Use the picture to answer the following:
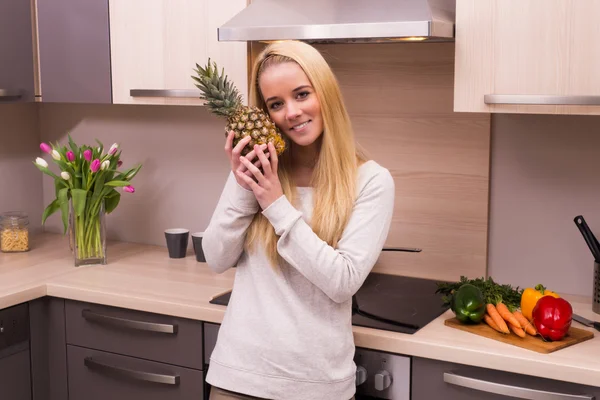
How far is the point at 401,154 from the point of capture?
2.49 meters

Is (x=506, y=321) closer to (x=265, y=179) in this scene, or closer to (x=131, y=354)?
(x=265, y=179)

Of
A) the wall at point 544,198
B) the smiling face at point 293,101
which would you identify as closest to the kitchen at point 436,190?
the wall at point 544,198

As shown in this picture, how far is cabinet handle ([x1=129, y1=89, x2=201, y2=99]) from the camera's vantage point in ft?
8.00

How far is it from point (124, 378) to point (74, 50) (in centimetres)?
108

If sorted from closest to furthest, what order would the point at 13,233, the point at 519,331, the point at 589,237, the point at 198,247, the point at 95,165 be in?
the point at 519,331, the point at 589,237, the point at 95,165, the point at 198,247, the point at 13,233

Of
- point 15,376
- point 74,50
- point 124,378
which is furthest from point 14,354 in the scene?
point 74,50

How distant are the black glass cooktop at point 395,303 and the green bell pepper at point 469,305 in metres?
0.09

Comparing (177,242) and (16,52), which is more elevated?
(16,52)

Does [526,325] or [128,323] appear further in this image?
[128,323]

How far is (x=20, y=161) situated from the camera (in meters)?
3.15

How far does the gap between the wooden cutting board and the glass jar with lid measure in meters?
1.62

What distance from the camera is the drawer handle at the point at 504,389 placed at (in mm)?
1769

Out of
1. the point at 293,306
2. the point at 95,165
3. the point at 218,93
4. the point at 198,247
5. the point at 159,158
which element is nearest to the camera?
the point at 218,93

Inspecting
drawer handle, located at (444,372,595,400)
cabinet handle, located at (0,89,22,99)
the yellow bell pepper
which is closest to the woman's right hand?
drawer handle, located at (444,372,595,400)
